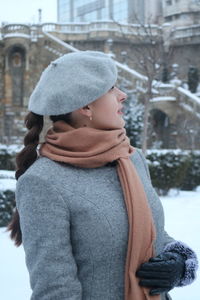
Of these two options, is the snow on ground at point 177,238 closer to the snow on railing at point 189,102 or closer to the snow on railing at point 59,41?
the snow on railing at point 189,102

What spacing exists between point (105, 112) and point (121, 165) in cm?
27

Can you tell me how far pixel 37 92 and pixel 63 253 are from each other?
0.78m

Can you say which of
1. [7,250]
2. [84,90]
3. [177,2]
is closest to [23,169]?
[84,90]

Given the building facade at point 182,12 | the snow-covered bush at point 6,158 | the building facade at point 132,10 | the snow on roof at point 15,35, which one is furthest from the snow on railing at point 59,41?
the building facade at point 182,12

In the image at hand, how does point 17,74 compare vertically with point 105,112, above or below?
above

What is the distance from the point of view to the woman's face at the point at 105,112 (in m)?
2.10

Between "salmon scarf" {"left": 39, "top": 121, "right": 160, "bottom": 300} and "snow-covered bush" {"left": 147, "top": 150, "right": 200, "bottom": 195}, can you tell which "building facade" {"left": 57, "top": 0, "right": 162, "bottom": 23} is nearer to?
"snow-covered bush" {"left": 147, "top": 150, "right": 200, "bottom": 195}

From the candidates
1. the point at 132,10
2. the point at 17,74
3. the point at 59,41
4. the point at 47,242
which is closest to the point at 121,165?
the point at 47,242

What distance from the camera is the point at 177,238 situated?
290 inches

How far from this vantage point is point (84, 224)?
1.88 m

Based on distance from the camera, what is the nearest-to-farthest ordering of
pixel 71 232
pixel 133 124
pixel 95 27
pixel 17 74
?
pixel 71 232 < pixel 133 124 < pixel 17 74 < pixel 95 27

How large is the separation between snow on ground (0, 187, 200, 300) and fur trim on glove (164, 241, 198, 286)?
3.02 metres

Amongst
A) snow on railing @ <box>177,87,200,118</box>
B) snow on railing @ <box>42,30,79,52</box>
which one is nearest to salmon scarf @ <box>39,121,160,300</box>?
snow on railing @ <box>177,87,200,118</box>

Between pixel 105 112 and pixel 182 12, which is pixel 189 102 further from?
pixel 105 112
